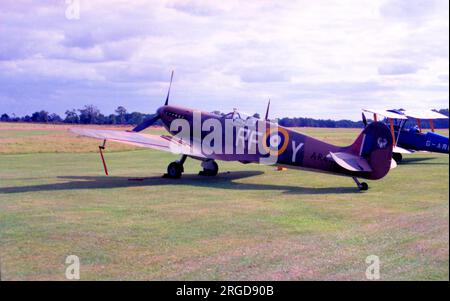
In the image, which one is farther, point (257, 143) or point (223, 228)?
point (257, 143)

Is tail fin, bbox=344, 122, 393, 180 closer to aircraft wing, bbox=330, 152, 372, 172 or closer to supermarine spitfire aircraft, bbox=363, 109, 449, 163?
aircraft wing, bbox=330, 152, 372, 172

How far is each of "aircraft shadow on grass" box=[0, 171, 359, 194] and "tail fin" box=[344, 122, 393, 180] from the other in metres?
0.78

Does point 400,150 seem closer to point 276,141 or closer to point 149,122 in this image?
point 276,141

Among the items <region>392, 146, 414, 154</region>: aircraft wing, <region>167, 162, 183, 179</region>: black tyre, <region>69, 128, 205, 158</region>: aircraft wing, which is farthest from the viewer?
<region>392, 146, 414, 154</region>: aircraft wing

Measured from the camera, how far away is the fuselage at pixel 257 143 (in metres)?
13.1

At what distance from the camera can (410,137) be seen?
842 inches

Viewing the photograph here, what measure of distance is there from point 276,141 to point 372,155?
2743 mm

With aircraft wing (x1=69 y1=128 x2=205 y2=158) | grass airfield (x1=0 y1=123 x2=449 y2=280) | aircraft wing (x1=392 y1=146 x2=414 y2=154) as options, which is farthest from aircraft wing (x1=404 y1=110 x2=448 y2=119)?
aircraft wing (x1=69 y1=128 x2=205 y2=158)

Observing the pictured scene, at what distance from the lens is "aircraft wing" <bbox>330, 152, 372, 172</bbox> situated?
12.3 meters

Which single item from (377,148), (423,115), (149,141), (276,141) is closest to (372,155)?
(377,148)

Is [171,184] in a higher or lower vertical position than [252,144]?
lower

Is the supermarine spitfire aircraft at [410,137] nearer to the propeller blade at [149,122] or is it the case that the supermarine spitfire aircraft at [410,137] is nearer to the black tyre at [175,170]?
the propeller blade at [149,122]

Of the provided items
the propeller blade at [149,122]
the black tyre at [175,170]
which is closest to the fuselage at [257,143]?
the propeller blade at [149,122]
